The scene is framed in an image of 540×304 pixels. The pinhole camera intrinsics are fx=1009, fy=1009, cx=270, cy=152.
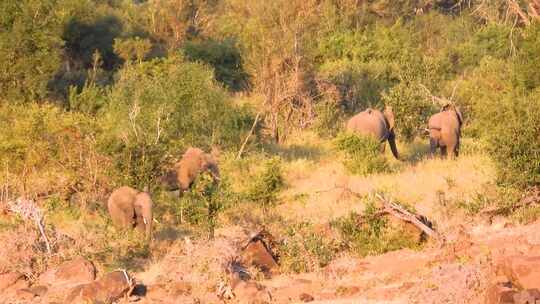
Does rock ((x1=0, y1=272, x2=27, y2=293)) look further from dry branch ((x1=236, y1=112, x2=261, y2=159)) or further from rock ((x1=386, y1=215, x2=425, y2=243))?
dry branch ((x1=236, y1=112, x2=261, y2=159))

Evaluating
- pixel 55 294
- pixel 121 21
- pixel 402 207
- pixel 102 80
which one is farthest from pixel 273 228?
pixel 121 21

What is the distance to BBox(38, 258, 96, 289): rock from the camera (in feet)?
34.9

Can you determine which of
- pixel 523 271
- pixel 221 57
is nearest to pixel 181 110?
pixel 221 57

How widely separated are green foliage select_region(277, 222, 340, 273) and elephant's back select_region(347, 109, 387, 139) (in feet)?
20.8

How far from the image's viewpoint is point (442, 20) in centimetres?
3441

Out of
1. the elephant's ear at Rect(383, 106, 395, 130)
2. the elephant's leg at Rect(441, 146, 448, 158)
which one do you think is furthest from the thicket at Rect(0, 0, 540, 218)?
the elephant's leg at Rect(441, 146, 448, 158)

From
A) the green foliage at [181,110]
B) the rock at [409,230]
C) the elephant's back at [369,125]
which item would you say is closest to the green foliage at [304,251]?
the rock at [409,230]

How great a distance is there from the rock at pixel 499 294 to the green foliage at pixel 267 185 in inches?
235

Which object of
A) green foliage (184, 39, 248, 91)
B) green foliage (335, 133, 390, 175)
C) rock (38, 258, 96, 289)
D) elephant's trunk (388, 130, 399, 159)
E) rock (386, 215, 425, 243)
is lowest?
green foliage (184, 39, 248, 91)

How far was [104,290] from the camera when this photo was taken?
991cm

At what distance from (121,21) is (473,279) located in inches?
887

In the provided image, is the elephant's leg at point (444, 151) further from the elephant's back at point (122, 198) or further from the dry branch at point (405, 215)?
the elephant's back at point (122, 198)

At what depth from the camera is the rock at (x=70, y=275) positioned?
1064 cm

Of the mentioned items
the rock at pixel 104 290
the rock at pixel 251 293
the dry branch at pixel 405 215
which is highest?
the dry branch at pixel 405 215
